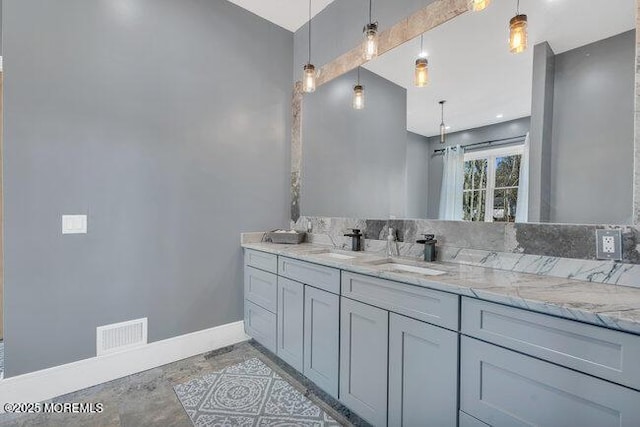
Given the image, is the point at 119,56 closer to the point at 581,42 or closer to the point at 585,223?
the point at 581,42

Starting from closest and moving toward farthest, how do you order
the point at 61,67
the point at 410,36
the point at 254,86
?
1. the point at 61,67
2. the point at 410,36
3. the point at 254,86

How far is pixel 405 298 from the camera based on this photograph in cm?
142

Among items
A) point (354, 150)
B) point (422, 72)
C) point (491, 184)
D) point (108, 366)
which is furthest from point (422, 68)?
point (108, 366)

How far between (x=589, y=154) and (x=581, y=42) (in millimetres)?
526

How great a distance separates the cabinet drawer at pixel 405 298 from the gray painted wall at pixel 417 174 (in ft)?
2.40

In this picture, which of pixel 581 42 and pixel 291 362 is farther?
pixel 291 362

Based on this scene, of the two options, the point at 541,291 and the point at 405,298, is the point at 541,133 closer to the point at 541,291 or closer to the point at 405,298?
the point at 541,291

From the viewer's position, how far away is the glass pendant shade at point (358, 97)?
2516 millimetres

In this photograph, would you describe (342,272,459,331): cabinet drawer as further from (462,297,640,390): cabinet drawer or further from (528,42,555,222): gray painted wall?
(528,42,555,222): gray painted wall

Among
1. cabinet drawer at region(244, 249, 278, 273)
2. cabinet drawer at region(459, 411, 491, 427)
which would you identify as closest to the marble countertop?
cabinet drawer at region(459, 411, 491, 427)

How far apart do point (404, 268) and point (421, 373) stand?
0.57 metres

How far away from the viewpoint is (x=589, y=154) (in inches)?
53.9

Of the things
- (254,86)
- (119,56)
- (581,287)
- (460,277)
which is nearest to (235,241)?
(254,86)

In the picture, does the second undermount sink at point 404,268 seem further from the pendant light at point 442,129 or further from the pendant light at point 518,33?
the pendant light at point 518,33
